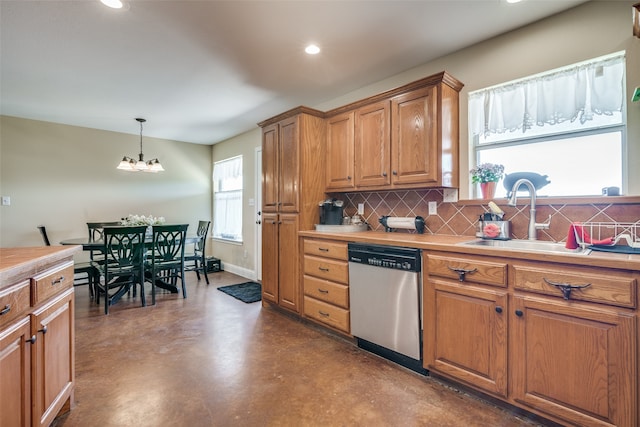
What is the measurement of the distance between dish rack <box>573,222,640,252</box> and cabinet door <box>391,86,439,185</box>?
0.95 metres

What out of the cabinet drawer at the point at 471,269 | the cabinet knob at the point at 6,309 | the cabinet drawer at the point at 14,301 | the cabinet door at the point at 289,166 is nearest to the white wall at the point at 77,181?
the cabinet door at the point at 289,166

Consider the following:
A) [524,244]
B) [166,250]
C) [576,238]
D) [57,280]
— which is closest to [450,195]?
[524,244]

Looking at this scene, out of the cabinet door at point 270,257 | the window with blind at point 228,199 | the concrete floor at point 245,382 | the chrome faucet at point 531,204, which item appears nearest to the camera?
the concrete floor at point 245,382

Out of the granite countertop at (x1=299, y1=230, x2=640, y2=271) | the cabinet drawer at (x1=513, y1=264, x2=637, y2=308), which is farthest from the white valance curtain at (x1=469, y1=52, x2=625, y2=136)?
the cabinet drawer at (x1=513, y1=264, x2=637, y2=308)

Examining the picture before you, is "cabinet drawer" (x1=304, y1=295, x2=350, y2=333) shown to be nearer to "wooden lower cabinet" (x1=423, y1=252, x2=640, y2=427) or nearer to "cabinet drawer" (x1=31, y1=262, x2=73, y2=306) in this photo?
"wooden lower cabinet" (x1=423, y1=252, x2=640, y2=427)

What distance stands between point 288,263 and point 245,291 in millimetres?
1390

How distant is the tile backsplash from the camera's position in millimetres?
1890

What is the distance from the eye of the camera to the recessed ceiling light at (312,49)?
8.19 feet

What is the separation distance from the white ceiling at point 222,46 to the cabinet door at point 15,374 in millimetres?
2023

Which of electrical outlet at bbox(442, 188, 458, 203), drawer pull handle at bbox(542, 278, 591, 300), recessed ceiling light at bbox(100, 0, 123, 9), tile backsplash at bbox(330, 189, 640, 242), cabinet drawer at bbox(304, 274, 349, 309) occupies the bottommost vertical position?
cabinet drawer at bbox(304, 274, 349, 309)

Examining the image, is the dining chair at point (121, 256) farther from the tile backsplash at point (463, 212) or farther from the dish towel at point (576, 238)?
the dish towel at point (576, 238)

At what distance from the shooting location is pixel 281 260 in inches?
130

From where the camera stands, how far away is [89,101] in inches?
146

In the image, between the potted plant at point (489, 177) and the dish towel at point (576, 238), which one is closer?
the dish towel at point (576, 238)
